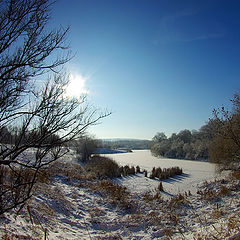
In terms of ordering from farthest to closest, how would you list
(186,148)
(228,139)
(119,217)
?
(186,148) → (228,139) → (119,217)

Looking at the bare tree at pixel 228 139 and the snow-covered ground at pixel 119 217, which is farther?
the bare tree at pixel 228 139

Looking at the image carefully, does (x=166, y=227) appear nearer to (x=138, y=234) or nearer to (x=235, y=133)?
(x=138, y=234)

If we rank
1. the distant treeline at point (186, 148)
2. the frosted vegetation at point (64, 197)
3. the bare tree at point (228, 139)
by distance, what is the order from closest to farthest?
the frosted vegetation at point (64, 197) → the bare tree at point (228, 139) → the distant treeline at point (186, 148)

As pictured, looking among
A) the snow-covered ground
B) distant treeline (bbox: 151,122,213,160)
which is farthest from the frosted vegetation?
distant treeline (bbox: 151,122,213,160)

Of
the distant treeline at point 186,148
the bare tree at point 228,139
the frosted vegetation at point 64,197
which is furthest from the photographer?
the distant treeline at point 186,148

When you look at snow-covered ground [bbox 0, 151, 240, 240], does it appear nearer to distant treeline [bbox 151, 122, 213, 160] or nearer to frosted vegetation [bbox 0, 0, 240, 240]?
frosted vegetation [bbox 0, 0, 240, 240]

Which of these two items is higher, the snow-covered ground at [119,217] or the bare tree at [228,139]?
the bare tree at [228,139]

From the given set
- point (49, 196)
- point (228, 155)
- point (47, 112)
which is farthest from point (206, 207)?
point (47, 112)

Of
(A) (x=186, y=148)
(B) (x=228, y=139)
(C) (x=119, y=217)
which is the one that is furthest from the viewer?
(A) (x=186, y=148)

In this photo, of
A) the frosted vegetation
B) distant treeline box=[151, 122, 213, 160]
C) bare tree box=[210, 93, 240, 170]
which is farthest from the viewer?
distant treeline box=[151, 122, 213, 160]

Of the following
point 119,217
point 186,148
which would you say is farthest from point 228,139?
point 186,148

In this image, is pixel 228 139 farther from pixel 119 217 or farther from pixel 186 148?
pixel 186 148

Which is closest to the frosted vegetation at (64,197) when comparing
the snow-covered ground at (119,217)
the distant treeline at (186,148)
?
the snow-covered ground at (119,217)

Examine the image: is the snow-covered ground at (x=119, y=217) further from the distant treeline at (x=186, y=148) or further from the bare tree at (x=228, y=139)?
the distant treeline at (x=186, y=148)
